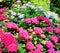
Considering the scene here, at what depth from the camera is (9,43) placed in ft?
11.0

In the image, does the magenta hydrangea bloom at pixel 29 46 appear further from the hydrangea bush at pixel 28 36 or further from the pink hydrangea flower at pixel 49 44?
the pink hydrangea flower at pixel 49 44

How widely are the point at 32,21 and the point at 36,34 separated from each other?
15.9 inches

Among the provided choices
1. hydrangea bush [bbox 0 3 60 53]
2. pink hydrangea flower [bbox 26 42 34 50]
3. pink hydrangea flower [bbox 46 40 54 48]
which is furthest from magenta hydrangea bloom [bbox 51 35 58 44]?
pink hydrangea flower [bbox 26 42 34 50]

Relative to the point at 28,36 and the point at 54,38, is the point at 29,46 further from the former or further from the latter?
the point at 54,38

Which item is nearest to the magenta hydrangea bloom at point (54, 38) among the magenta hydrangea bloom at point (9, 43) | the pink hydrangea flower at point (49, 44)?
the pink hydrangea flower at point (49, 44)

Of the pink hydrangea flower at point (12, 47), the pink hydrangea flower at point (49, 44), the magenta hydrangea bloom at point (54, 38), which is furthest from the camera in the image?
the magenta hydrangea bloom at point (54, 38)

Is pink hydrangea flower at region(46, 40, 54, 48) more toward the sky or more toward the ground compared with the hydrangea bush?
more toward the ground

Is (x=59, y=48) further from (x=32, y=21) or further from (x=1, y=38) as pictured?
(x=1, y=38)

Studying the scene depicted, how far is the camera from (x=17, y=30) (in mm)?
3893

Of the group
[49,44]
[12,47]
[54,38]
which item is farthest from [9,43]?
[54,38]

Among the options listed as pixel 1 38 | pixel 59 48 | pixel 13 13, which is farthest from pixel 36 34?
pixel 13 13

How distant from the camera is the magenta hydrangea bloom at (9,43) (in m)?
3.25

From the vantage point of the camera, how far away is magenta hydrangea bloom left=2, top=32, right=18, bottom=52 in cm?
325

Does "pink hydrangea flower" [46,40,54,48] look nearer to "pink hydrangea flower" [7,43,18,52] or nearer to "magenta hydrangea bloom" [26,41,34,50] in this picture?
"magenta hydrangea bloom" [26,41,34,50]
